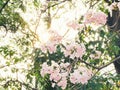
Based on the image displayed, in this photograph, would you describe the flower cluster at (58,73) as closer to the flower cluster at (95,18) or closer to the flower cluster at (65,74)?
the flower cluster at (65,74)

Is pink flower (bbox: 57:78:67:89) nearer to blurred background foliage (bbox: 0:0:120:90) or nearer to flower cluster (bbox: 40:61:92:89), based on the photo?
flower cluster (bbox: 40:61:92:89)

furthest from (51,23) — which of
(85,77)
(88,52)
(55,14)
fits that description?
(85,77)

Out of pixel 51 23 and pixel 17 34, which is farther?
pixel 51 23

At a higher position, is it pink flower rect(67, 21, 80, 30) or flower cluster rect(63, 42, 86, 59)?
pink flower rect(67, 21, 80, 30)

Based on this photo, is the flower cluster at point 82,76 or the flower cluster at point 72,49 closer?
the flower cluster at point 72,49

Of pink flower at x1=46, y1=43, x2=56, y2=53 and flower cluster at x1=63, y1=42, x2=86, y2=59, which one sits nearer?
flower cluster at x1=63, y1=42, x2=86, y2=59

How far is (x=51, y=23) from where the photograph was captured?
948 centimetres

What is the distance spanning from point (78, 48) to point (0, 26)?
5.02m

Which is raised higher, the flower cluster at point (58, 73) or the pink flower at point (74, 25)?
the pink flower at point (74, 25)

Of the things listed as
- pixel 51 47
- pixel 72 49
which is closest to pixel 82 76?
pixel 72 49

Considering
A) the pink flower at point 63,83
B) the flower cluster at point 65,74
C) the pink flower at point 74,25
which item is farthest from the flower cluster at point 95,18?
the pink flower at point 63,83

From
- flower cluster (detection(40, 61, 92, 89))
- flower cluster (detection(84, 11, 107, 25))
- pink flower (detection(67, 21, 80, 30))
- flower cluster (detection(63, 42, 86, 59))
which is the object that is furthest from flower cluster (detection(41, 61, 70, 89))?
flower cluster (detection(84, 11, 107, 25))

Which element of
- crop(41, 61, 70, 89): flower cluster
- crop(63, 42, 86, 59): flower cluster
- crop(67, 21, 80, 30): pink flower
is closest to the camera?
crop(63, 42, 86, 59): flower cluster

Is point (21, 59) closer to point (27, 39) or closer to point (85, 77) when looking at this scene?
point (27, 39)
